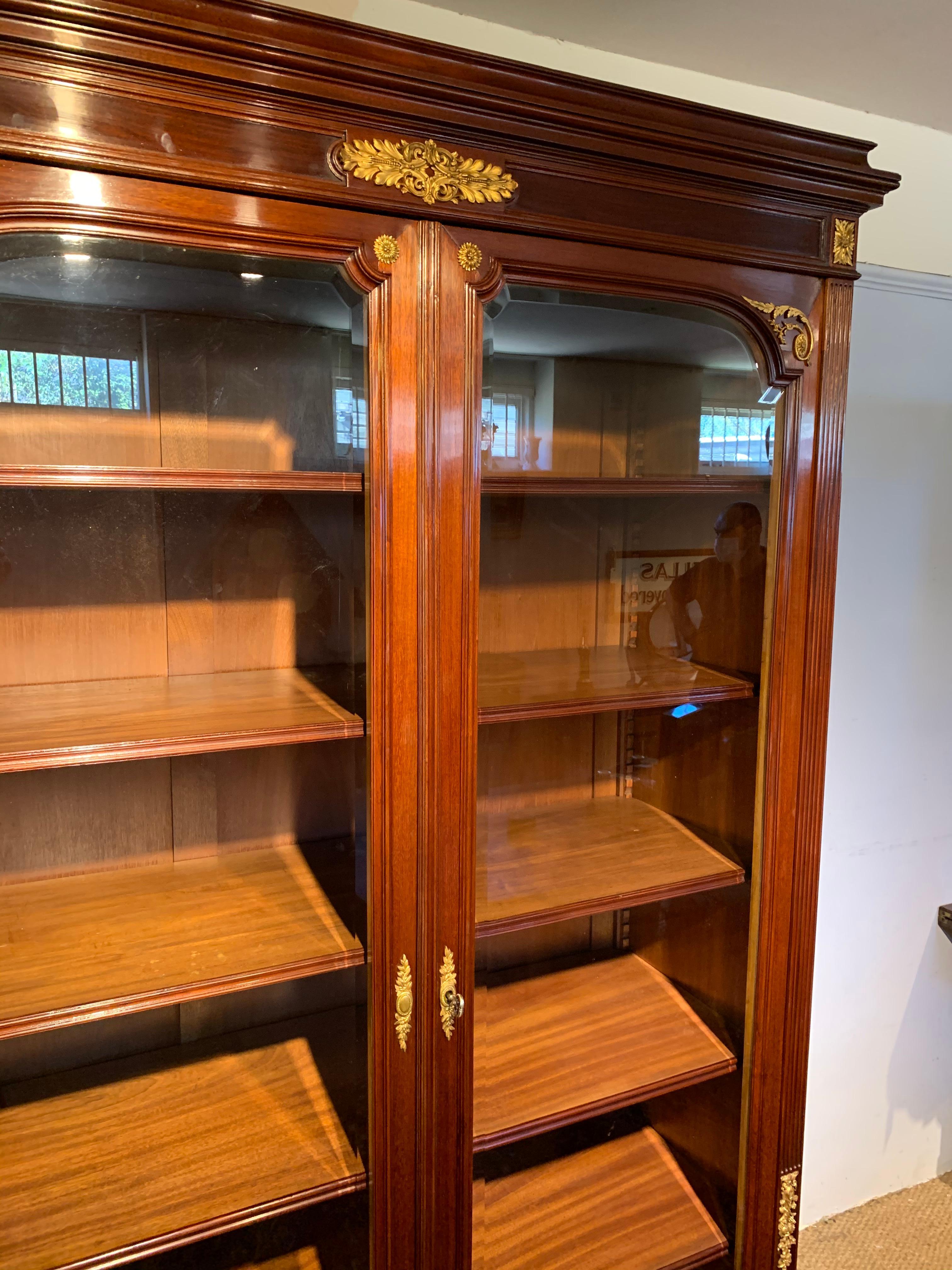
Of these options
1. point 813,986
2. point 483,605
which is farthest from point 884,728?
point 483,605

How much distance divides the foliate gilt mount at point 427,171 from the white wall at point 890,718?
30.5 inches

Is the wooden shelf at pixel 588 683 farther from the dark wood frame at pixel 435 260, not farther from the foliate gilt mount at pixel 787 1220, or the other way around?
the foliate gilt mount at pixel 787 1220

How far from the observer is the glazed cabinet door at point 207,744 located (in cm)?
87

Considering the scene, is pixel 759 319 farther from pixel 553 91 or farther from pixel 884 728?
pixel 884 728

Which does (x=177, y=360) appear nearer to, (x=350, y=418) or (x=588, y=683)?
(x=350, y=418)

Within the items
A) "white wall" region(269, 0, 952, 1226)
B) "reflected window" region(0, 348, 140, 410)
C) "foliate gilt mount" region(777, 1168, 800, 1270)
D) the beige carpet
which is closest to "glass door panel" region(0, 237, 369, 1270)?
"reflected window" region(0, 348, 140, 410)

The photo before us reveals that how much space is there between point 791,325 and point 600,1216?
1.22 m

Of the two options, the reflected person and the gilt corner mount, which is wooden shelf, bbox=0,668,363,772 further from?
the gilt corner mount

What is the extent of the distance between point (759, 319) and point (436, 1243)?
1.16 metres

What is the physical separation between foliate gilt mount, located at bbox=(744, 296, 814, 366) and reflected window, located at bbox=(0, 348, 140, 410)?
0.72 m

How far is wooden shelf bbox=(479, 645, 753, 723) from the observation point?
1032 millimetres

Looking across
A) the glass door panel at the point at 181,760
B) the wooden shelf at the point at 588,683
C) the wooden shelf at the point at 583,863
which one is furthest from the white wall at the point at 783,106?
the wooden shelf at the point at 583,863

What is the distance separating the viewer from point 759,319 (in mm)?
1050

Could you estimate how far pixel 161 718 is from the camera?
95cm
